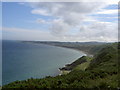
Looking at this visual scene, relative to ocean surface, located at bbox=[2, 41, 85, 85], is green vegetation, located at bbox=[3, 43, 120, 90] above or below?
above

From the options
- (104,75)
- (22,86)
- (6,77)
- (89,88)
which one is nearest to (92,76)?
(104,75)

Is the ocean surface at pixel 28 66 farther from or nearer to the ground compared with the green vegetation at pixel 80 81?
nearer to the ground

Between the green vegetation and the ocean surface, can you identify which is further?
the ocean surface

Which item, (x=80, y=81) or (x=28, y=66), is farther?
(x=28, y=66)

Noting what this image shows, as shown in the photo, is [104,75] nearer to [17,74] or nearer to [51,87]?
[51,87]

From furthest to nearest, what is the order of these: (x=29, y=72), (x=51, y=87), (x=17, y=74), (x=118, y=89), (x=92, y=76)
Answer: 1. (x=29, y=72)
2. (x=17, y=74)
3. (x=92, y=76)
4. (x=51, y=87)
5. (x=118, y=89)

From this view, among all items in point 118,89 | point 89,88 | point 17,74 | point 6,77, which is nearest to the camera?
point 118,89

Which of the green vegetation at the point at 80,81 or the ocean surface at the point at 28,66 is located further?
the ocean surface at the point at 28,66

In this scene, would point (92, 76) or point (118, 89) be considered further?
point (92, 76)

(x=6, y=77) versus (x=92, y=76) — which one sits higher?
(x=92, y=76)

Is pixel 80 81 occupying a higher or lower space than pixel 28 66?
higher
